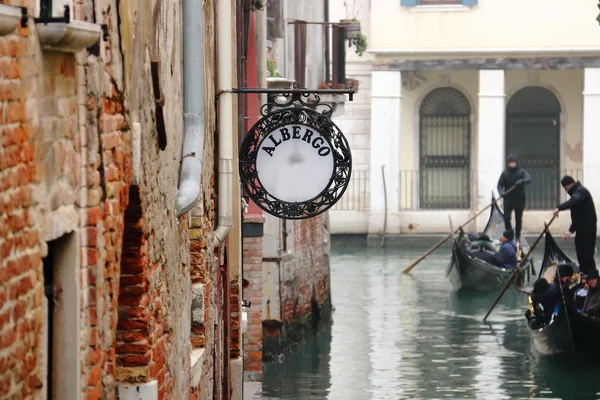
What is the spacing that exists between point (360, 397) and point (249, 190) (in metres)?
5.22

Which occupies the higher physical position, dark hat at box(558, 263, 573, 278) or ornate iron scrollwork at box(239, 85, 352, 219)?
ornate iron scrollwork at box(239, 85, 352, 219)

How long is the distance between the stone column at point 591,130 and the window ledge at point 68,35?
76.9 ft

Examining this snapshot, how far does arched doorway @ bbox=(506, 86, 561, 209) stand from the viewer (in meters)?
28.6

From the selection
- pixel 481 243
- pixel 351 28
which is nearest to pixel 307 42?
pixel 351 28

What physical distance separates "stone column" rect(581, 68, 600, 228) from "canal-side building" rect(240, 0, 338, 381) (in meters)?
7.62

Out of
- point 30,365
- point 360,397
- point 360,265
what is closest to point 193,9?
point 30,365

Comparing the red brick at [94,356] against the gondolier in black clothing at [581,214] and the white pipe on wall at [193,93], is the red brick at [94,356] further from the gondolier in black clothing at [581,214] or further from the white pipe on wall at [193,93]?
the gondolier in black clothing at [581,214]

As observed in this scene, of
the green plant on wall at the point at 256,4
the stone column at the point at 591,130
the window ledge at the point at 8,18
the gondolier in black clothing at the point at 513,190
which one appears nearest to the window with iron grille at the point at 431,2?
the stone column at the point at 591,130

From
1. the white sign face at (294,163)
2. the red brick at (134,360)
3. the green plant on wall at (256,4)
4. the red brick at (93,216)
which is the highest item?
the green plant on wall at (256,4)

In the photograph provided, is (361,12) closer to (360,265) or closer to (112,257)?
(360,265)

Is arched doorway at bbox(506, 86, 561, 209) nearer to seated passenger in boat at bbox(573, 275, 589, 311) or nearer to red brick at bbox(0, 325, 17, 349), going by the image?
seated passenger in boat at bbox(573, 275, 589, 311)

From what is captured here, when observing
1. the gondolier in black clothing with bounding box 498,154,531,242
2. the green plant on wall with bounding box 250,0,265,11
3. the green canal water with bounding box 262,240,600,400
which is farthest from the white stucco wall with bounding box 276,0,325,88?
the gondolier in black clothing with bounding box 498,154,531,242

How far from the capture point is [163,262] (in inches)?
229

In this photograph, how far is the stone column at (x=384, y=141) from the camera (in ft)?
91.3
